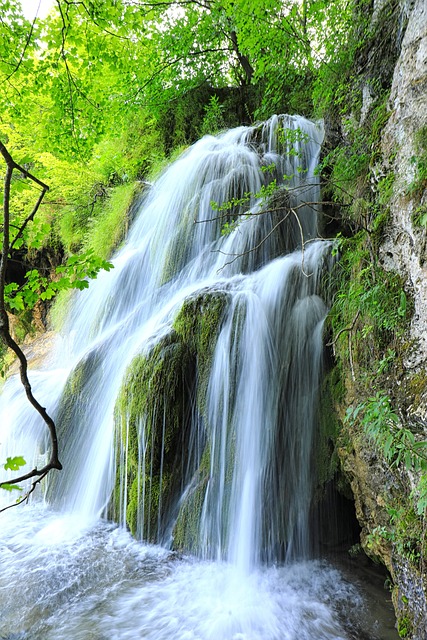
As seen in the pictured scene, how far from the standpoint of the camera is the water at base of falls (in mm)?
3039

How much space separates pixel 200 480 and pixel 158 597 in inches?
42.8

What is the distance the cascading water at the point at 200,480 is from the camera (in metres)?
3.25

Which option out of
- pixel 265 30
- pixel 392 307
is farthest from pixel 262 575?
pixel 265 30

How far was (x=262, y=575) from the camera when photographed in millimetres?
3705

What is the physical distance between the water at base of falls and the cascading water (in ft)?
0.04

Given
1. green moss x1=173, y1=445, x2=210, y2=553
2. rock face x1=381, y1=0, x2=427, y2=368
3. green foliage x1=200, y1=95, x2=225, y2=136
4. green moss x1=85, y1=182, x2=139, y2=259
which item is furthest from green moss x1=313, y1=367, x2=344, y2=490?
green foliage x1=200, y1=95, x2=225, y2=136

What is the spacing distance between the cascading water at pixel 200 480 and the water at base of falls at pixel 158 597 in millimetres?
13

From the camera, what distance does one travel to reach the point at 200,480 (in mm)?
4211

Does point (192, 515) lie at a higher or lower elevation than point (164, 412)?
lower

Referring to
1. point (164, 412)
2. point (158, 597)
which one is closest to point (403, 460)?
point (158, 597)

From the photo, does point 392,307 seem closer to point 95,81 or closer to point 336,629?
point 336,629

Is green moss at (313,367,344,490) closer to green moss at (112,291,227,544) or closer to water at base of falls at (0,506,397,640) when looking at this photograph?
water at base of falls at (0,506,397,640)

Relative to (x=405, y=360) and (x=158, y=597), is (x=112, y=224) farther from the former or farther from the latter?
(x=405, y=360)

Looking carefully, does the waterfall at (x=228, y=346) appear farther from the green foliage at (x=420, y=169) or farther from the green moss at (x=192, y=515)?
the green foliage at (x=420, y=169)
